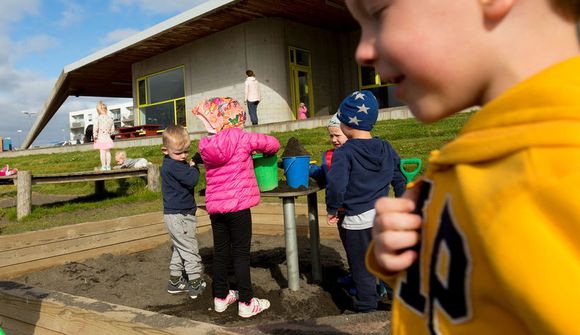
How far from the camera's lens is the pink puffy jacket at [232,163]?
11.2 ft

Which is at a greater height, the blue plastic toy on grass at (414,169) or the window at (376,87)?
the window at (376,87)

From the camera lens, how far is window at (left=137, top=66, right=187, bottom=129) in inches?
707

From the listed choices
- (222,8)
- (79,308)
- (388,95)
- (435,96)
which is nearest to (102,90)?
(222,8)

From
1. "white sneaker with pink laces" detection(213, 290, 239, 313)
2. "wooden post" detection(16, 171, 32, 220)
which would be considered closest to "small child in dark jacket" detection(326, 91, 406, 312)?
"white sneaker with pink laces" detection(213, 290, 239, 313)

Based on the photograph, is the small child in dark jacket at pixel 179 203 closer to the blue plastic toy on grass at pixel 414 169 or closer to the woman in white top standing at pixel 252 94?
the blue plastic toy on grass at pixel 414 169

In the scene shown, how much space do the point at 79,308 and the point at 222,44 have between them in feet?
48.7

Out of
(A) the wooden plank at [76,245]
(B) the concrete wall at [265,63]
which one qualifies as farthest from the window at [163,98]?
(A) the wooden plank at [76,245]

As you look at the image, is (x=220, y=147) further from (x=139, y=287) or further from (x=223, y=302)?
(x=139, y=287)

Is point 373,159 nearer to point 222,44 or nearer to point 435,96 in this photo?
point 435,96

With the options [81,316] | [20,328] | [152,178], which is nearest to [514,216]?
[81,316]

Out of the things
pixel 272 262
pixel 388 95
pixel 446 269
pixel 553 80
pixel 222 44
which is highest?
pixel 222 44

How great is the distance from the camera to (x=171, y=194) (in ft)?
13.5

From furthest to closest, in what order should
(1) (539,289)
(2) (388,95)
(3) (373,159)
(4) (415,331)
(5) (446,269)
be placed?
(2) (388,95)
(3) (373,159)
(4) (415,331)
(5) (446,269)
(1) (539,289)

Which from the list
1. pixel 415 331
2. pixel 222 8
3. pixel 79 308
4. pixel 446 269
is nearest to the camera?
pixel 446 269
